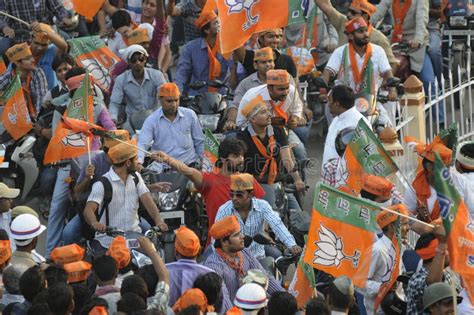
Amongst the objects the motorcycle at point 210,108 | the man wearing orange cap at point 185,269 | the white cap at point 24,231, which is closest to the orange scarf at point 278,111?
the motorcycle at point 210,108

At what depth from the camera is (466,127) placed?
20812 millimetres

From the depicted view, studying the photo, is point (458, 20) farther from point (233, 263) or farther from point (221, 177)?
point (233, 263)

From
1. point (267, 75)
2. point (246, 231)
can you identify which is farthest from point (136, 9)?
point (246, 231)

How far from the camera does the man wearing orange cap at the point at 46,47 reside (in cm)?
2006

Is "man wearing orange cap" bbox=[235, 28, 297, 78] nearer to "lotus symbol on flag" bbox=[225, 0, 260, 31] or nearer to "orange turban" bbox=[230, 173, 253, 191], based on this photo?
"lotus symbol on flag" bbox=[225, 0, 260, 31]

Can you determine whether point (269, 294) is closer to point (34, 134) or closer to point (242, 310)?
point (242, 310)

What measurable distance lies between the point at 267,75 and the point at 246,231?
2.50 meters

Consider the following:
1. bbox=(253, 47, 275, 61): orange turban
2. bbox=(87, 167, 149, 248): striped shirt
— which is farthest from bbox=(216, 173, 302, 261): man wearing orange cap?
bbox=(253, 47, 275, 61): orange turban

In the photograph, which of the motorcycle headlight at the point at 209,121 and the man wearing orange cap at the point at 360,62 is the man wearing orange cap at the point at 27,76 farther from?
the man wearing orange cap at the point at 360,62

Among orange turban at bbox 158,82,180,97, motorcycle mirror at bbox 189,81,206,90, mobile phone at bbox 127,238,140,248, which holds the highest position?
orange turban at bbox 158,82,180,97

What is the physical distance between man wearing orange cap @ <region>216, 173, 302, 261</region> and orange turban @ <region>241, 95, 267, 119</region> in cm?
153

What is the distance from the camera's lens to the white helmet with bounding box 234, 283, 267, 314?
43.4ft

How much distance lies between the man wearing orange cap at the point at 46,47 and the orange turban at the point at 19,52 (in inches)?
22.6

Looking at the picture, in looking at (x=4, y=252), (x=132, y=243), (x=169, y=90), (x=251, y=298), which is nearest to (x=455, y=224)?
(x=251, y=298)
